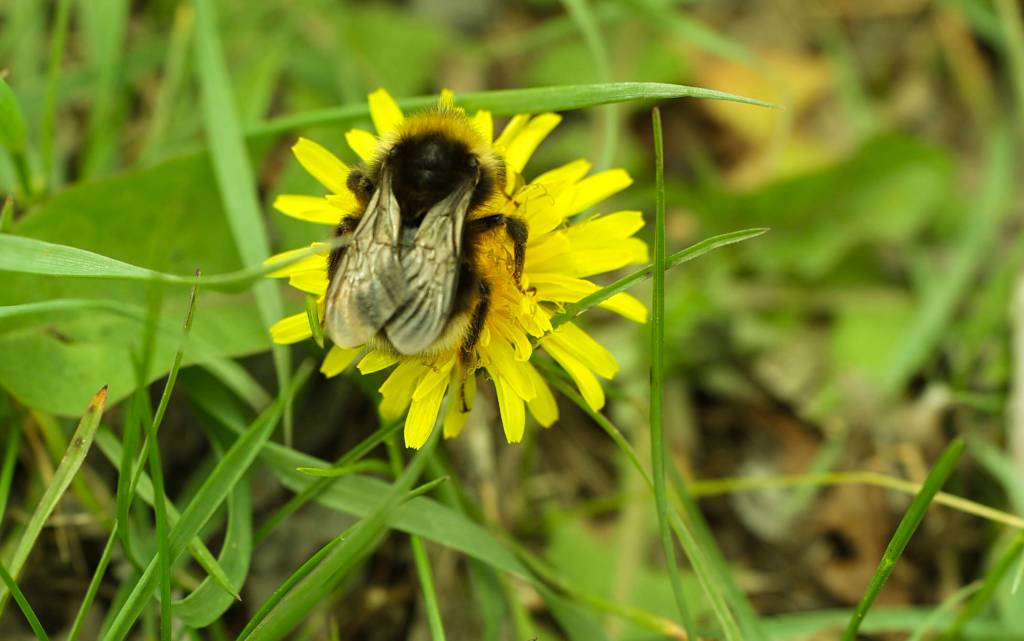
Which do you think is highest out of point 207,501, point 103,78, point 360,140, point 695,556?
point 103,78

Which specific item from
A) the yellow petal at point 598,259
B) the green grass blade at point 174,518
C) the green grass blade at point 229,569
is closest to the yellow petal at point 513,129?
the yellow petal at point 598,259

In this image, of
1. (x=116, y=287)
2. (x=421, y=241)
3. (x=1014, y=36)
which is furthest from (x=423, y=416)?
(x=1014, y=36)

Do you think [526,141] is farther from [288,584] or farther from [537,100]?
[288,584]

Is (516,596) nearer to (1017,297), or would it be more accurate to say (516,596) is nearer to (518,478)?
(518,478)

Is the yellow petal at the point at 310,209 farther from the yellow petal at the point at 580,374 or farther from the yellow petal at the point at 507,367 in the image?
the yellow petal at the point at 580,374

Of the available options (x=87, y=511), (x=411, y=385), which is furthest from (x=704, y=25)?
(x=87, y=511)

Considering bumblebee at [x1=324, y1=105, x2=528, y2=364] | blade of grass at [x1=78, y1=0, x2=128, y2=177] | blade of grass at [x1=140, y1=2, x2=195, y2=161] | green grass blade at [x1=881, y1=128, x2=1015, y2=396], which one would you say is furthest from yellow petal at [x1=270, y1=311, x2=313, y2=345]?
green grass blade at [x1=881, y1=128, x2=1015, y2=396]
